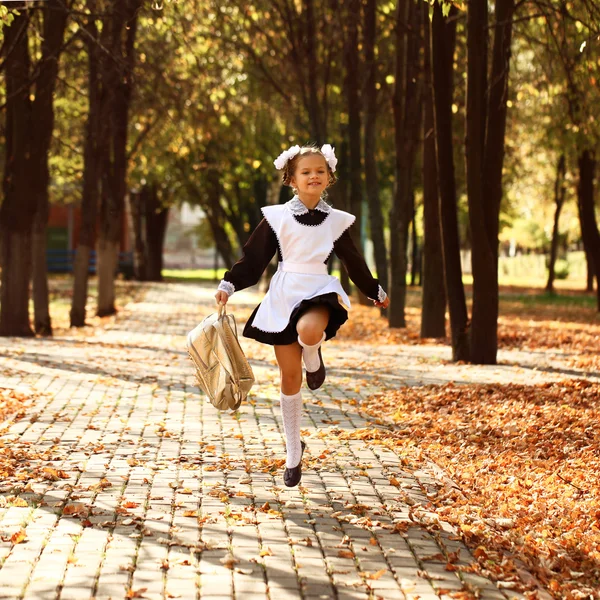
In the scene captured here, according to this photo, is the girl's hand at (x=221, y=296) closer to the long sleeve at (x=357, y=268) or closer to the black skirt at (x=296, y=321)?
the black skirt at (x=296, y=321)

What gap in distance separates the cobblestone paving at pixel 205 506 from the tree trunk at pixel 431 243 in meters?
5.62

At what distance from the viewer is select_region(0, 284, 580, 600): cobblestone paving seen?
15.6 feet

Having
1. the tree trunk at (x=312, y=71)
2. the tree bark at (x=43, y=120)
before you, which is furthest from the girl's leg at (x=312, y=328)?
the tree trunk at (x=312, y=71)

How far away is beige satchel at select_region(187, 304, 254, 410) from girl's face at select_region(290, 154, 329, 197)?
2.97 feet

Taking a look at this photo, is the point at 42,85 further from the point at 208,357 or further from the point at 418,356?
the point at 208,357

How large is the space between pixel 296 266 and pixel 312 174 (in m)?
0.56

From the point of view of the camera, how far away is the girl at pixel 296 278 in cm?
642

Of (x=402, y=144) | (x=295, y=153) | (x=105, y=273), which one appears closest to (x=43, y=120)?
(x=402, y=144)

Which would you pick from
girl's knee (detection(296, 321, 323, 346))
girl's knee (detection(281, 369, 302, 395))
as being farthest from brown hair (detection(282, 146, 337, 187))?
girl's knee (detection(281, 369, 302, 395))

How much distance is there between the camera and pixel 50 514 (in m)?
5.83

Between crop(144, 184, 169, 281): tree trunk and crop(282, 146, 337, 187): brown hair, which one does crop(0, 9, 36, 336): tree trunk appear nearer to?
crop(282, 146, 337, 187): brown hair

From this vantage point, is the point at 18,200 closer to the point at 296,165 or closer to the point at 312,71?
the point at 312,71

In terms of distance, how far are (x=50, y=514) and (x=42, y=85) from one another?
12.7m

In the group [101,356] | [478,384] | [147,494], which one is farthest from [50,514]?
[101,356]
